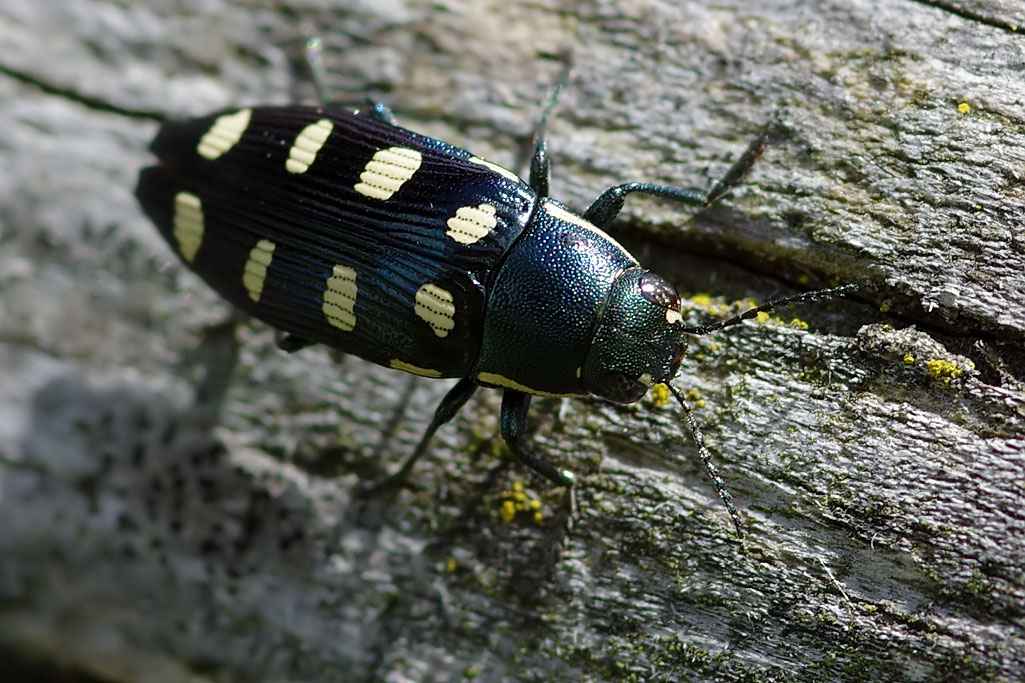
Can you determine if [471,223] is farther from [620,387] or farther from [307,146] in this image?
[620,387]

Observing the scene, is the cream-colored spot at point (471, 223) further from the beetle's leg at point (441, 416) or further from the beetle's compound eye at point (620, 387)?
the beetle's compound eye at point (620, 387)

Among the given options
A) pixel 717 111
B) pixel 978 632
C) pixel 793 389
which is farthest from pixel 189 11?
pixel 978 632

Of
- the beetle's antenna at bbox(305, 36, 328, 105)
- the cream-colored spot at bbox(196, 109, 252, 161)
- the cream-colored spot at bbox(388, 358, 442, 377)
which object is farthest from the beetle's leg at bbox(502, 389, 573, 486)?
the beetle's antenna at bbox(305, 36, 328, 105)

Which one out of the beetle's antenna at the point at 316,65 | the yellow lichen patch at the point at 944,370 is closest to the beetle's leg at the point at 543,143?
the beetle's antenna at the point at 316,65

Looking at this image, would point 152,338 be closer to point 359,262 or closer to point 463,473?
point 359,262

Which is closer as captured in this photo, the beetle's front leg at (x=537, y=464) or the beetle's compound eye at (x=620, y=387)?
the beetle's compound eye at (x=620, y=387)

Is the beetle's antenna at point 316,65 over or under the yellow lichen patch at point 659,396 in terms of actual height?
over

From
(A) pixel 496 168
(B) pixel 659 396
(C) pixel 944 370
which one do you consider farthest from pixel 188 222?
(C) pixel 944 370
